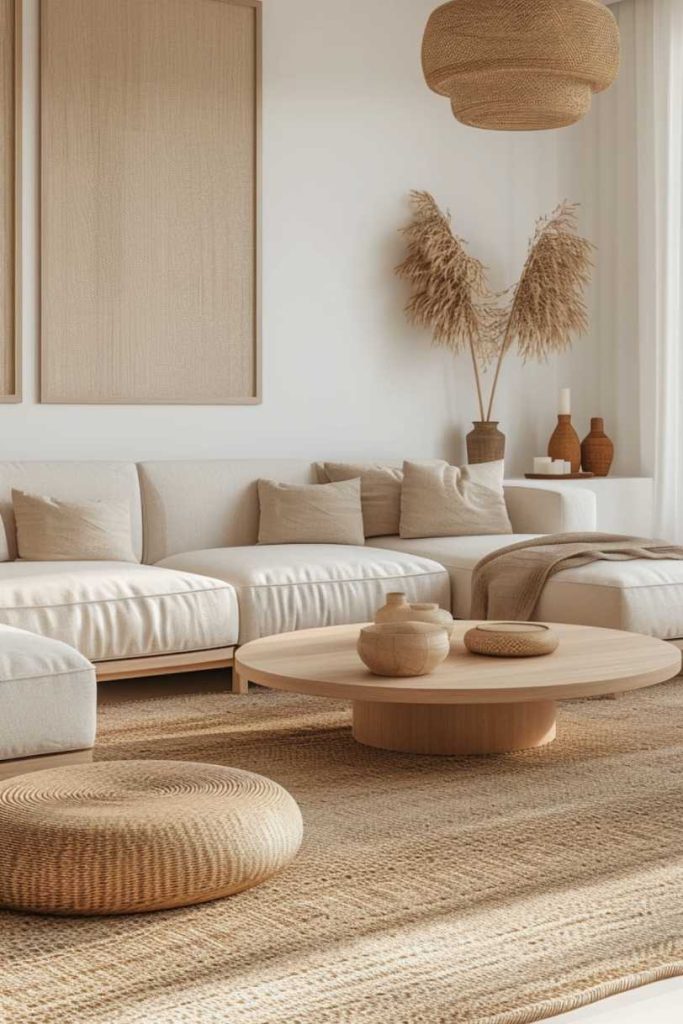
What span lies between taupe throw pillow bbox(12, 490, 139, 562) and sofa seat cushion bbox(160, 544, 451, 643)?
28 centimetres

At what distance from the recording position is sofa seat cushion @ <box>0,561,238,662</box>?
Result: 4176 mm

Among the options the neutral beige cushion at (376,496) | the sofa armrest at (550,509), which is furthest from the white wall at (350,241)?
the sofa armrest at (550,509)

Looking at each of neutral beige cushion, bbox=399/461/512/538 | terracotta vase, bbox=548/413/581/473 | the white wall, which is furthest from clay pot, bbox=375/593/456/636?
terracotta vase, bbox=548/413/581/473

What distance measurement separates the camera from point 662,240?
21.4ft

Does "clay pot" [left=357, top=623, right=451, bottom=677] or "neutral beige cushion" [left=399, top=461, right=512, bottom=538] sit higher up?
"neutral beige cushion" [left=399, top=461, right=512, bottom=538]

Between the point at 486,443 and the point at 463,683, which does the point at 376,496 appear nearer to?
the point at 486,443

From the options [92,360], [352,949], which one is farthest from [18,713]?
[92,360]

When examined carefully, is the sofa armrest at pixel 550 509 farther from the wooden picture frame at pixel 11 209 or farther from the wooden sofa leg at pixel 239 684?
the wooden picture frame at pixel 11 209

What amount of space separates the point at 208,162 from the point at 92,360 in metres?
1.03

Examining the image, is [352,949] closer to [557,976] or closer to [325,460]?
[557,976]

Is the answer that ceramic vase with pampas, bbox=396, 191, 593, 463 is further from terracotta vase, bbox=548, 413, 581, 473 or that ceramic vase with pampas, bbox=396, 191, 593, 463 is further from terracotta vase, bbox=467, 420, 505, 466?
terracotta vase, bbox=548, 413, 581, 473

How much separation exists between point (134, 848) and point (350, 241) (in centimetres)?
436

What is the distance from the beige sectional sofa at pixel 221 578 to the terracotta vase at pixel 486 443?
0.72 meters

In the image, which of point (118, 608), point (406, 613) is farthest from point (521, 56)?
point (118, 608)
